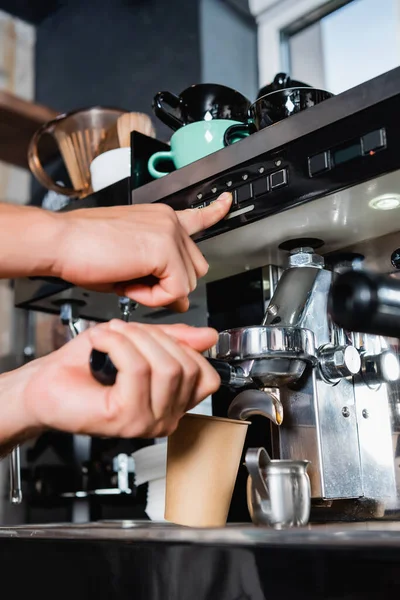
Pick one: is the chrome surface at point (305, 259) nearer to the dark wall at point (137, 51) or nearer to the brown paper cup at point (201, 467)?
the brown paper cup at point (201, 467)

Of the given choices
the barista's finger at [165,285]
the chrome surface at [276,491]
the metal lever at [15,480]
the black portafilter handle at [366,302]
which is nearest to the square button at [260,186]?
the barista's finger at [165,285]

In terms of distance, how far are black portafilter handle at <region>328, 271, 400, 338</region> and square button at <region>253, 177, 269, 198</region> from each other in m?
0.52

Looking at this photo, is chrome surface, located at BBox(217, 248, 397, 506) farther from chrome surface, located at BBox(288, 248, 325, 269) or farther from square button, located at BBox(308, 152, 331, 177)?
square button, located at BBox(308, 152, 331, 177)

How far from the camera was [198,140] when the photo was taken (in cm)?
103

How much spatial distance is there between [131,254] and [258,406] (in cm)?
28

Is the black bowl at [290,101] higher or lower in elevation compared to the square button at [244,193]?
higher

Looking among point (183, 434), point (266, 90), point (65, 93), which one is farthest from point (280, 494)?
point (65, 93)

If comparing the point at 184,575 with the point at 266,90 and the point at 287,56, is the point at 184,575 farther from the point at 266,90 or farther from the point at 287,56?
the point at 287,56

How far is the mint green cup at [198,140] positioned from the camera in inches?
40.3

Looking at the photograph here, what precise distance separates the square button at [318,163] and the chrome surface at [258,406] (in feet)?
0.91

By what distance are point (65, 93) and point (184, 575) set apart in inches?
68.4

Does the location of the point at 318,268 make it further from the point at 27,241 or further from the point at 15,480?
the point at 15,480

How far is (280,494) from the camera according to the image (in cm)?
73

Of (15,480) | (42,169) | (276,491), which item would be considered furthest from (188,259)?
(42,169)
